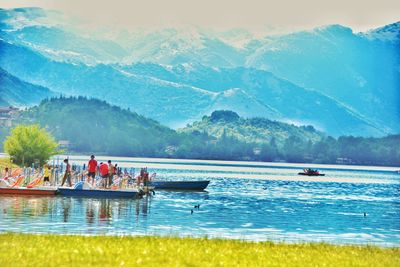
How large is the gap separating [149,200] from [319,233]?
37.3 meters

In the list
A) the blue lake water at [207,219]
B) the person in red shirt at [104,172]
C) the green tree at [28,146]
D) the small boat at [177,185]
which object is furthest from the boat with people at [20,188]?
the green tree at [28,146]

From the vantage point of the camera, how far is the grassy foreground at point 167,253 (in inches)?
1148

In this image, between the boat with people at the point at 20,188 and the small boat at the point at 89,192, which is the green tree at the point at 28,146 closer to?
the boat with people at the point at 20,188

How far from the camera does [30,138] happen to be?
132000 mm

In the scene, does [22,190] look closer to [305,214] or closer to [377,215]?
[305,214]

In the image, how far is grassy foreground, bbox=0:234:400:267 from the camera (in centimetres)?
2916

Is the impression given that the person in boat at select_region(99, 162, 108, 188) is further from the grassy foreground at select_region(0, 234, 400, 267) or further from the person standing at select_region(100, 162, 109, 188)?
the grassy foreground at select_region(0, 234, 400, 267)

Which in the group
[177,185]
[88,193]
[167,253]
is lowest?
[167,253]

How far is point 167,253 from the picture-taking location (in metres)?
31.6

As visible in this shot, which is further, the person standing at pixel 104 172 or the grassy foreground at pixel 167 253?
the person standing at pixel 104 172

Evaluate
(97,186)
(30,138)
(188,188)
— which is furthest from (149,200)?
(30,138)

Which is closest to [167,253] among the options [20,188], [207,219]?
[207,219]

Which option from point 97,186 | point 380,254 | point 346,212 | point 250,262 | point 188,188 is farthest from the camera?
point 188,188

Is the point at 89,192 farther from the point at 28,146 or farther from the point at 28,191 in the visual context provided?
the point at 28,146
